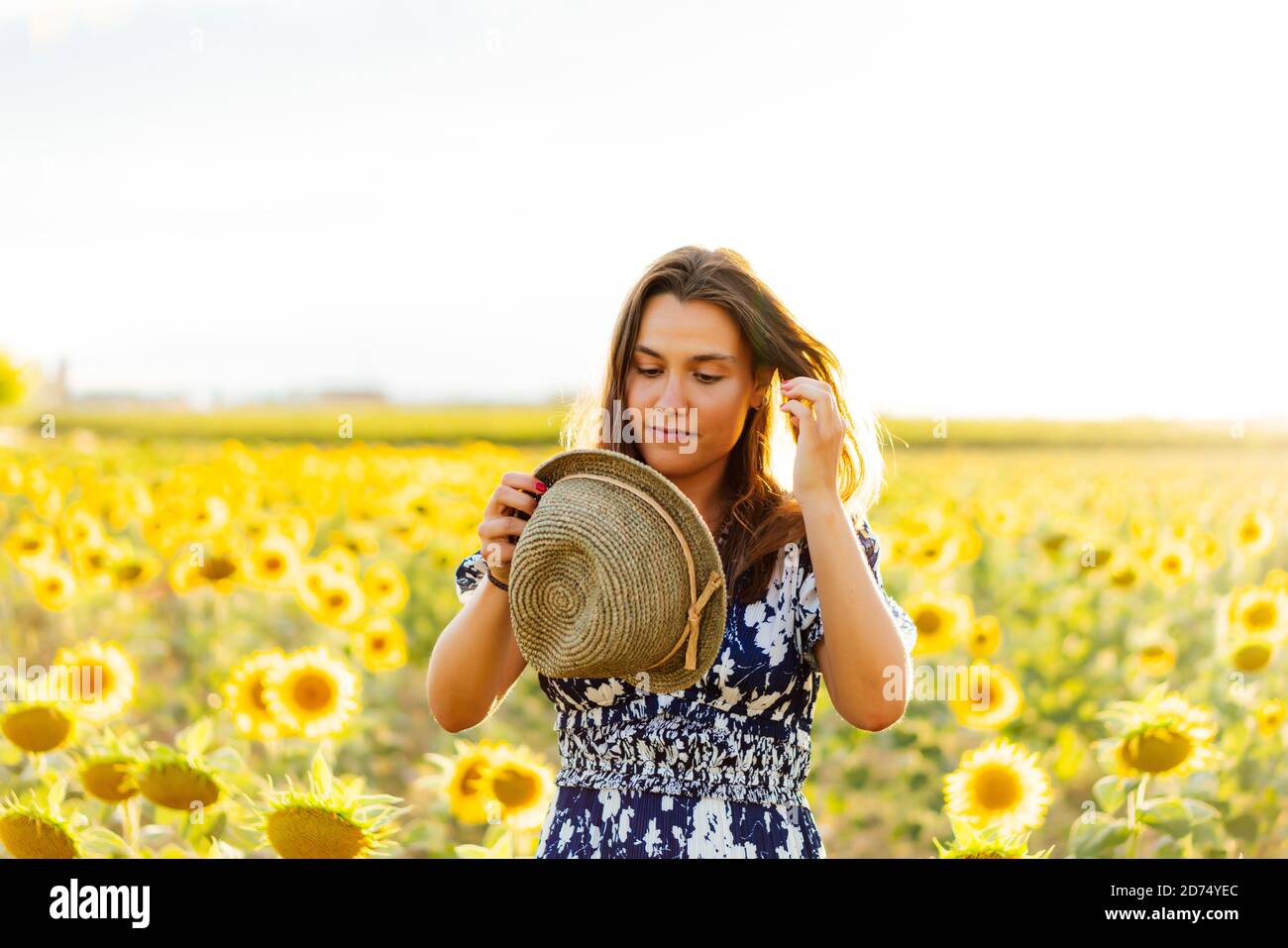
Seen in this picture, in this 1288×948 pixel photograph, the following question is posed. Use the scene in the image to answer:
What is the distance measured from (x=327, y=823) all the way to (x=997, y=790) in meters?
1.42

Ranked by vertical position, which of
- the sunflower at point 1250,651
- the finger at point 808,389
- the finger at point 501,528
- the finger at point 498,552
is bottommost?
the sunflower at point 1250,651

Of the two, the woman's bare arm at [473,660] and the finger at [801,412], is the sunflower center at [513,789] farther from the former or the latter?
the finger at [801,412]

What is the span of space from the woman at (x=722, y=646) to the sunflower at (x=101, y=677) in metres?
1.19

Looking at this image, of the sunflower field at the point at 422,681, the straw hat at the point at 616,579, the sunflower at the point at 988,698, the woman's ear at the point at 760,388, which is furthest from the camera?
the sunflower at the point at 988,698

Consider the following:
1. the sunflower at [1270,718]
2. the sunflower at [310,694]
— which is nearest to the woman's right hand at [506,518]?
the sunflower at [310,694]

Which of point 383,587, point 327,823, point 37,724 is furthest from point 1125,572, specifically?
point 37,724

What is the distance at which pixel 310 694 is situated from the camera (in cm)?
298

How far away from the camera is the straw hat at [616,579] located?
1.79 m

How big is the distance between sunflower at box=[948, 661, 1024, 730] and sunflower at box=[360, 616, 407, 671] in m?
1.60

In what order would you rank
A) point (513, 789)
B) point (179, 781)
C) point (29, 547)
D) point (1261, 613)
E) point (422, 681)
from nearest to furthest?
point (179, 781) → point (513, 789) → point (1261, 613) → point (29, 547) → point (422, 681)

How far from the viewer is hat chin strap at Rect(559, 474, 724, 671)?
1804 millimetres

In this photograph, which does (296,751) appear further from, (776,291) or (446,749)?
(776,291)

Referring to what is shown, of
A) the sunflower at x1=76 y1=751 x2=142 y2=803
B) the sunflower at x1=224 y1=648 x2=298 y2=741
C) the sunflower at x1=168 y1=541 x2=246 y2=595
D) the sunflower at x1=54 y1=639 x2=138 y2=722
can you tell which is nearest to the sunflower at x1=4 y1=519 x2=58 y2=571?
the sunflower at x1=168 y1=541 x2=246 y2=595

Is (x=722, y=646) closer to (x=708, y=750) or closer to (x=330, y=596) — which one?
(x=708, y=750)
